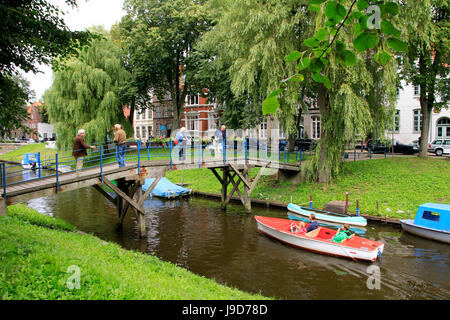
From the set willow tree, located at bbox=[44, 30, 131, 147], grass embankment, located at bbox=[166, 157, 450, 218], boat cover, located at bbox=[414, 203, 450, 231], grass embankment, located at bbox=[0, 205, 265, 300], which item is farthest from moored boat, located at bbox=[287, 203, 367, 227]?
willow tree, located at bbox=[44, 30, 131, 147]

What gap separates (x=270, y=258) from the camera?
12.9 metres

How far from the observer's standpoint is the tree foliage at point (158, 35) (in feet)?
99.9

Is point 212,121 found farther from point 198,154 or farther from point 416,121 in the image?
point 198,154

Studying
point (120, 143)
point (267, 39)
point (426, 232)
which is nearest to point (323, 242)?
point (426, 232)

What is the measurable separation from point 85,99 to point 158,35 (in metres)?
9.08

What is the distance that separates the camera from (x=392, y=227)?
16703 millimetres

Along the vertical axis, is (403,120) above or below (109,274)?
above

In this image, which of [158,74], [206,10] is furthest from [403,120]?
[158,74]

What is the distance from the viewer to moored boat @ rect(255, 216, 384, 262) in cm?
1222

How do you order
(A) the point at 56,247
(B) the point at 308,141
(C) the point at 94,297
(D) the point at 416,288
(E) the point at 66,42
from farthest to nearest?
1. (B) the point at 308,141
2. (E) the point at 66,42
3. (D) the point at 416,288
4. (A) the point at 56,247
5. (C) the point at 94,297

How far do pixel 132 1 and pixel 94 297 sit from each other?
32.4 meters

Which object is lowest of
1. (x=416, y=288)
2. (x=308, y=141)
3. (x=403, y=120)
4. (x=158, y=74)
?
(x=416, y=288)

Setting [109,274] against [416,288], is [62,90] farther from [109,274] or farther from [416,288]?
[416,288]

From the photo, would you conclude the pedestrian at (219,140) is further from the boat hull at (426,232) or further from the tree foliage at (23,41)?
the boat hull at (426,232)
